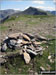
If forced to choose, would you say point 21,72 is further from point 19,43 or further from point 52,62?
point 19,43

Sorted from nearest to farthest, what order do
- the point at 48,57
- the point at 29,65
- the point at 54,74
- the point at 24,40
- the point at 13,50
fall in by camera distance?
the point at 54,74 < the point at 29,65 < the point at 48,57 < the point at 13,50 < the point at 24,40

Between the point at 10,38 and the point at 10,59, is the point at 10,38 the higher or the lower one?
the higher one

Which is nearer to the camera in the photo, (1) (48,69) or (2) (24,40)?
(1) (48,69)

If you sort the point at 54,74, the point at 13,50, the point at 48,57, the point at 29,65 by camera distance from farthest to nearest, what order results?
the point at 13,50
the point at 48,57
the point at 29,65
the point at 54,74

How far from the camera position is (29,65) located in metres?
13.2

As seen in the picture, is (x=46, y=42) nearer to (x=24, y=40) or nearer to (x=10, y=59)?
(x=24, y=40)

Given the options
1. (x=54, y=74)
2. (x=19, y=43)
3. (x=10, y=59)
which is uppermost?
(x=19, y=43)

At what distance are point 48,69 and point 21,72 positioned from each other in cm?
235

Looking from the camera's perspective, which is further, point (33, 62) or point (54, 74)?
point (33, 62)

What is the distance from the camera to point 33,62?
44.7 feet

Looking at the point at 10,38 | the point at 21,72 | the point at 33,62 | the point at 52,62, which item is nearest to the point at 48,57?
the point at 52,62

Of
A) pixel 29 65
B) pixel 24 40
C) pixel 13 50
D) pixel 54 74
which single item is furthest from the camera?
pixel 24 40

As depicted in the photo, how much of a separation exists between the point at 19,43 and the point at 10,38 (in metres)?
1.95

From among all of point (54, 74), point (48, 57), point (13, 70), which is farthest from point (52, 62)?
point (13, 70)
